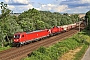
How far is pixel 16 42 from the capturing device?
53.6m

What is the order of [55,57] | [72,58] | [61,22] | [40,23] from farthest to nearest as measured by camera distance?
[61,22]
[40,23]
[72,58]
[55,57]

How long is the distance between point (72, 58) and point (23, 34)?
59.6 ft

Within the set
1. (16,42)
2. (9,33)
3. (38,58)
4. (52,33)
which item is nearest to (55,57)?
(38,58)

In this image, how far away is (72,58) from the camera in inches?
1612

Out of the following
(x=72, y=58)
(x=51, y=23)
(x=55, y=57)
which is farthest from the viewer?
(x=51, y=23)

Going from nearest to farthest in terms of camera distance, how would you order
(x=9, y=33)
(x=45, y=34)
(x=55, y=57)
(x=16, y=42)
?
(x=55, y=57), (x=16, y=42), (x=9, y=33), (x=45, y=34)

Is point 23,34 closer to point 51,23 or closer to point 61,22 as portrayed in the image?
point 51,23

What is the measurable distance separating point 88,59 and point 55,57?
567 centimetres

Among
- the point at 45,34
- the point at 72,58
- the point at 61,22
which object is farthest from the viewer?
the point at 61,22

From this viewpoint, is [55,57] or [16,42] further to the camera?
[16,42]

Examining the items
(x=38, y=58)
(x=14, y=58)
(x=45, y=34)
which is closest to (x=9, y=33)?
(x=45, y=34)

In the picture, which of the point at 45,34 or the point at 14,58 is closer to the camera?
the point at 14,58

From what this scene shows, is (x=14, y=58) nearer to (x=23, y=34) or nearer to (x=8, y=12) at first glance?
(x=23, y=34)

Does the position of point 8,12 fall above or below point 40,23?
above
